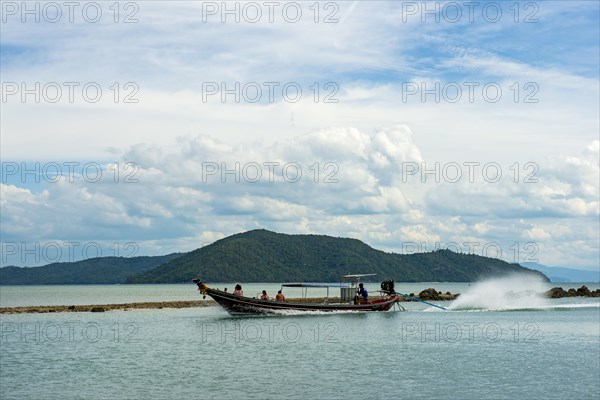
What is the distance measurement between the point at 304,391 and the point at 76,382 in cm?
1127

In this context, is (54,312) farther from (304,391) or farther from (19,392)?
(304,391)

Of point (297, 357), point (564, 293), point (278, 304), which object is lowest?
point (564, 293)

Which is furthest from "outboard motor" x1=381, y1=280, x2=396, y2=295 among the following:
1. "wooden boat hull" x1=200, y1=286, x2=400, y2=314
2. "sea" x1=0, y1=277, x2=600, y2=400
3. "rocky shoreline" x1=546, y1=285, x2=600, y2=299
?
"rocky shoreline" x1=546, y1=285, x2=600, y2=299

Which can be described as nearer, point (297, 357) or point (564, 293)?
point (297, 357)

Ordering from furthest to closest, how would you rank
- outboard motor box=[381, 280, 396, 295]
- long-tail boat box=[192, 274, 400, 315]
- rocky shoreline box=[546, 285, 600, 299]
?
rocky shoreline box=[546, 285, 600, 299] → outboard motor box=[381, 280, 396, 295] → long-tail boat box=[192, 274, 400, 315]

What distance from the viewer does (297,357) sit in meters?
40.3

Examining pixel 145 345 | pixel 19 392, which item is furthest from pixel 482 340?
pixel 19 392

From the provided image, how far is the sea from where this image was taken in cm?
3041

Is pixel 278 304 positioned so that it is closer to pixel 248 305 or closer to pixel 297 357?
pixel 248 305

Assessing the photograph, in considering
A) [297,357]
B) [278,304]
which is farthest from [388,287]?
[297,357]

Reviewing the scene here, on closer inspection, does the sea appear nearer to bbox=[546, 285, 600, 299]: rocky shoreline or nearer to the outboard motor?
the outboard motor

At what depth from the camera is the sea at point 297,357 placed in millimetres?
30406

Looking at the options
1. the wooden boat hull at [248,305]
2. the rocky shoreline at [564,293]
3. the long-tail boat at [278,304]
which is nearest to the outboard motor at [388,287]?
the long-tail boat at [278,304]

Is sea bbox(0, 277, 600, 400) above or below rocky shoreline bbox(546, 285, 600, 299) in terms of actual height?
above
